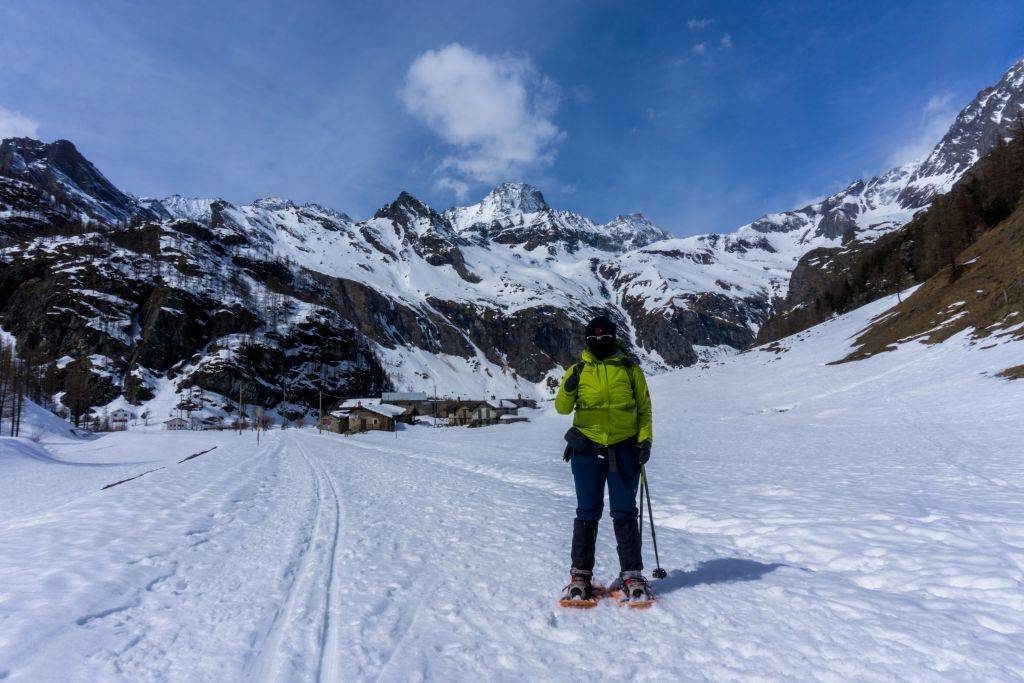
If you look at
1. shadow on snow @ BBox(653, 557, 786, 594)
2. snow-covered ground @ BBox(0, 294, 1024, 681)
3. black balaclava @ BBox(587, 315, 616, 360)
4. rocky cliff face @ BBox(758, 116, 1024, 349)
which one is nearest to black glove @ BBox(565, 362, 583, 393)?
black balaclava @ BBox(587, 315, 616, 360)

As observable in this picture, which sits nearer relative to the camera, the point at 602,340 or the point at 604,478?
the point at 604,478

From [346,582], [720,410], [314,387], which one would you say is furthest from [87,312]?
[346,582]

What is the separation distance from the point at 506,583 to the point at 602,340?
287 centimetres

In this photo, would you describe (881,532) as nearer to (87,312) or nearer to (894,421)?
(894,421)

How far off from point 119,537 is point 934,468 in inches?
681

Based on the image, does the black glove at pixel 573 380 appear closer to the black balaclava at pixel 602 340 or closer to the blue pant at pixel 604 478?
the black balaclava at pixel 602 340

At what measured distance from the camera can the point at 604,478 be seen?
16.4 feet

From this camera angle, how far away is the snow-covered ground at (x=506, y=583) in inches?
136

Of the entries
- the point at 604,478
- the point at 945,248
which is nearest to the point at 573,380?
the point at 604,478

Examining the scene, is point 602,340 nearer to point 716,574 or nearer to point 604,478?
point 604,478

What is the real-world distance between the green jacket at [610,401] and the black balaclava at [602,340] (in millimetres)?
65

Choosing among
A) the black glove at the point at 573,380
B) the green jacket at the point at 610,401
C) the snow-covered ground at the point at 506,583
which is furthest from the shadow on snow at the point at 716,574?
the black glove at the point at 573,380

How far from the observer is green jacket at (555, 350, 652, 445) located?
4902mm

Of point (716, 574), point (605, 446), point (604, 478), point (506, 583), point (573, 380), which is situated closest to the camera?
point (605, 446)
